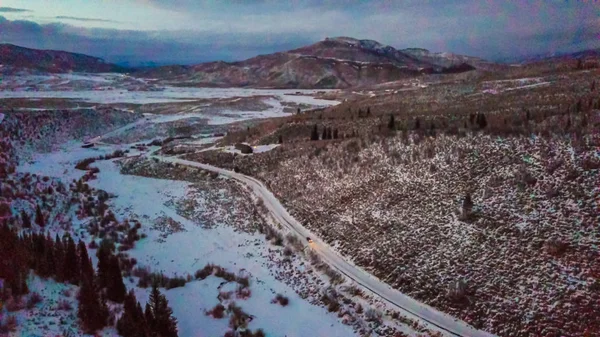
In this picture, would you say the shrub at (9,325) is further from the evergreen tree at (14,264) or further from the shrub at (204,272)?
the shrub at (204,272)

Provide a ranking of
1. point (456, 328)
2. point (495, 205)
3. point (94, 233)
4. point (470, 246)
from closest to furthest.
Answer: point (456, 328) → point (470, 246) → point (495, 205) → point (94, 233)

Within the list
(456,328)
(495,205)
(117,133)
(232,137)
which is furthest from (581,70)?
(117,133)

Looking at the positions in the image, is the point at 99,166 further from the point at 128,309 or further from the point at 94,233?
the point at 128,309

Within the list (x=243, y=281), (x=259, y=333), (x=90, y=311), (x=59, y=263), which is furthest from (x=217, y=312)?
(x=59, y=263)

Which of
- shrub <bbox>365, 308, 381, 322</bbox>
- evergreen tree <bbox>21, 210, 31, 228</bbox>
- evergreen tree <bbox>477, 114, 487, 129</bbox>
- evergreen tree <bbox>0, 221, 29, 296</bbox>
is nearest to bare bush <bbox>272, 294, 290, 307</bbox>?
shrub <bbox>365, 308, 381, 322</bbox>

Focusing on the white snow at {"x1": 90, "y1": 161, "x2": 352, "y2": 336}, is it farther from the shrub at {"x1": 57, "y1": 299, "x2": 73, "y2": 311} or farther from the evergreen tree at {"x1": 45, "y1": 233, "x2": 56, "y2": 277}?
the shrub at {"x1": 57, "y1": 299, "x2": 73, "y2": 311}
